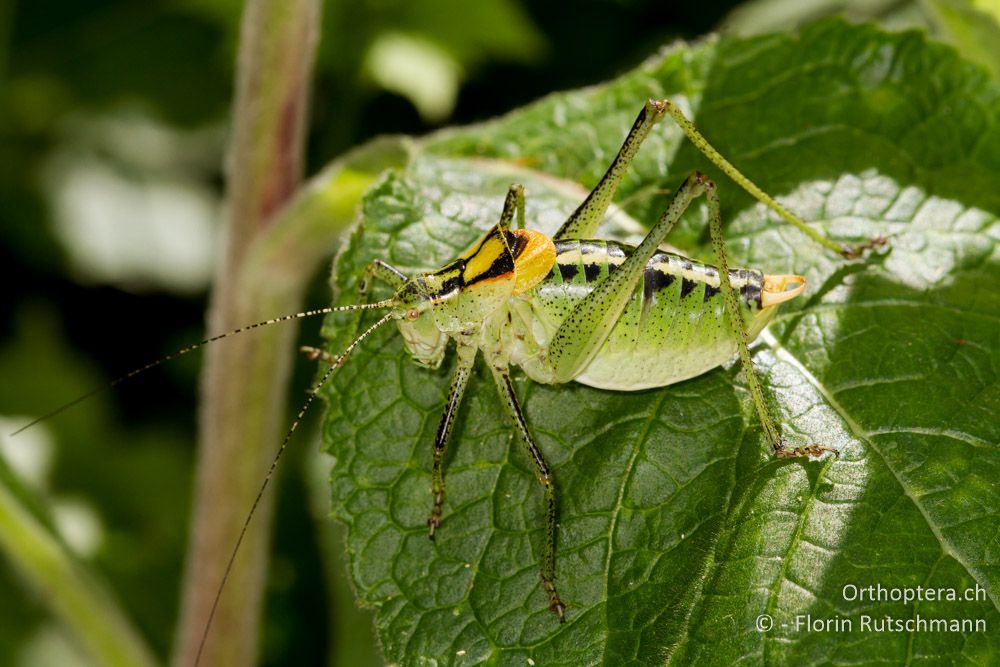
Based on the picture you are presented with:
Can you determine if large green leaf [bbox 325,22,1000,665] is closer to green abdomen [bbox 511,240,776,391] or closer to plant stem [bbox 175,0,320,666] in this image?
green abdomen [bbox 511,240,776,391]

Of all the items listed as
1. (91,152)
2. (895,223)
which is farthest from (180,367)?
(895,223)

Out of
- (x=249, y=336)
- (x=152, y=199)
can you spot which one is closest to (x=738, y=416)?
(x=249, y=336)

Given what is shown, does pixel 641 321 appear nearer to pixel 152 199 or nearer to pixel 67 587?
pixel 67 587

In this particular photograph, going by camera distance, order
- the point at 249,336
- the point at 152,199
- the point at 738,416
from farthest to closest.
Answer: the point at 152,199, the point at 249,336, the point at 738,416

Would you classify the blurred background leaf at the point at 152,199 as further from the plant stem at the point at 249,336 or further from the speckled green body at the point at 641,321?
the speckled green body at the point at 641,321

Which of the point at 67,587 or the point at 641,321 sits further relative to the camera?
the point at 67,587

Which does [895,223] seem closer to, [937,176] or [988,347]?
[937,176]
